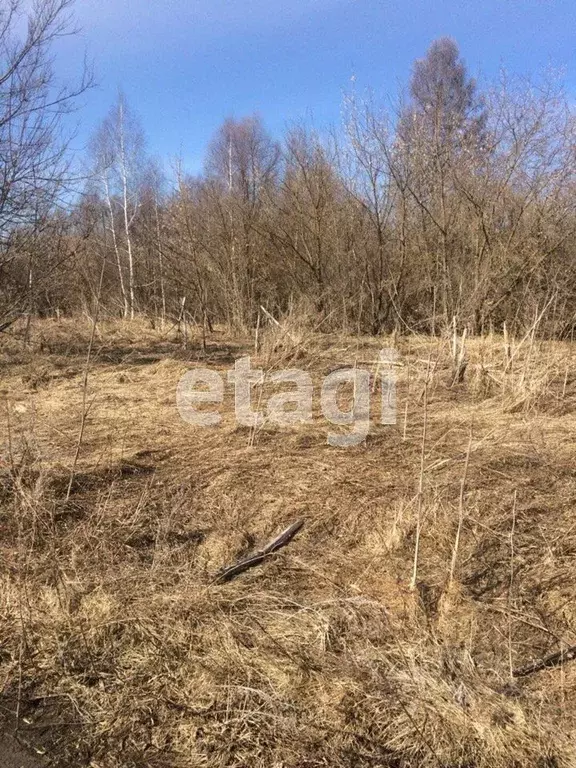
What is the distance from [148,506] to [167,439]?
1.37 metres

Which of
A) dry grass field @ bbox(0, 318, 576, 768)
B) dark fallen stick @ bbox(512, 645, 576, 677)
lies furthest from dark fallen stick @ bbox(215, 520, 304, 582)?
dark fallen stick @ bbox(512, 645, 576, 677)

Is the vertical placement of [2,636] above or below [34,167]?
below

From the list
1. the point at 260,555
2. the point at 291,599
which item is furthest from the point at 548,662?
the point at 260,555

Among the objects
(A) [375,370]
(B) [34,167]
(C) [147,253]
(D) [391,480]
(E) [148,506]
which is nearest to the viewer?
(E) [148,506]

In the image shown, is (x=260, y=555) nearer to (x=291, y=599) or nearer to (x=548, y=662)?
(x=291, y=599)

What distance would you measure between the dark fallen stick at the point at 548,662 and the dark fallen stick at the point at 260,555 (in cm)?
131

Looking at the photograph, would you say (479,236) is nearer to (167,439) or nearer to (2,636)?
(167,439)

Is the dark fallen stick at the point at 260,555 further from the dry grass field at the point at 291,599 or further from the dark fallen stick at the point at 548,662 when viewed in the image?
the dark fallen stick at the point at 548,662

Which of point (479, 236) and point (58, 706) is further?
point (479, 236)

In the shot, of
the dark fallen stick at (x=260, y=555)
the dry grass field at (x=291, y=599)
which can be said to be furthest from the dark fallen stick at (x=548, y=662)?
the dark fallen stick at (x=260, y=555)

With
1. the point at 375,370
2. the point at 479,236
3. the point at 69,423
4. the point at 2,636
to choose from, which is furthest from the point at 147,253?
the point at 2,636

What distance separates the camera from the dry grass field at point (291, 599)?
1933mm

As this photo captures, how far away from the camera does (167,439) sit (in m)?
4.90

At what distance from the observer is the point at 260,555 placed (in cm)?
303
